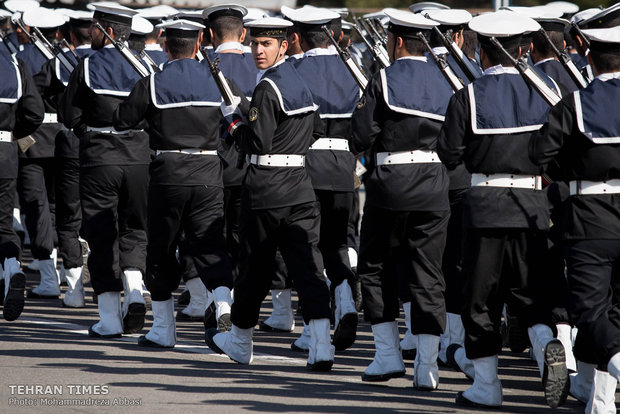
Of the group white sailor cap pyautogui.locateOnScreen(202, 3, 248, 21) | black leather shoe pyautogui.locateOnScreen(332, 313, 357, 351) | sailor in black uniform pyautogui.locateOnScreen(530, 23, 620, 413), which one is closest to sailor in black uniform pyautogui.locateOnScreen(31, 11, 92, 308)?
white sailor cap pyautogui.locateOnScreen(202, 3, 248, 21)

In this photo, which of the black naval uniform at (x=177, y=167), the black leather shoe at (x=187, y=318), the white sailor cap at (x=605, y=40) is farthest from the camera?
the black leather shoe at (x=187, y=318)

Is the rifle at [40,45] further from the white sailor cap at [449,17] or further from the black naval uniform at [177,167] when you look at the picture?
the white sailor cap at [449,17]

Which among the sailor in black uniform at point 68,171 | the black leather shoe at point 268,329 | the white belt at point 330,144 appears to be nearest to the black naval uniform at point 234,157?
the black leather shoe at point 268,329

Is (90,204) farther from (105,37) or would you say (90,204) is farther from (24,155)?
(24,155)

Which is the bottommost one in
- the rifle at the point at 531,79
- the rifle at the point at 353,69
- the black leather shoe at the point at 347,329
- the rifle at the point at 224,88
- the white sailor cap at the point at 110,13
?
the black leather shoe at the point at 347,329

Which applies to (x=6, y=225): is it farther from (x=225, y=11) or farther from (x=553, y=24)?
(x=553, y=24)

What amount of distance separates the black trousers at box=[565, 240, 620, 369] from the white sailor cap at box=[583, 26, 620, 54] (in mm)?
979

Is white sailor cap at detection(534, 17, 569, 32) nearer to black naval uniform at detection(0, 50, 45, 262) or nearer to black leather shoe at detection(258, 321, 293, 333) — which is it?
black leather shoe at detection(258, 321, 293, 333)

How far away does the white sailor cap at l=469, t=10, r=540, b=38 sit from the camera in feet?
22.2

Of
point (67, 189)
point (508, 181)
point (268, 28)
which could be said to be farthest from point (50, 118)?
point (508, 181)

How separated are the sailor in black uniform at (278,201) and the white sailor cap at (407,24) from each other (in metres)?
0.69

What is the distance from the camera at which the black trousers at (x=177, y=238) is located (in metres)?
8.56

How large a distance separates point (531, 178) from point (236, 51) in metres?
3.65

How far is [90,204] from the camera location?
919cm
